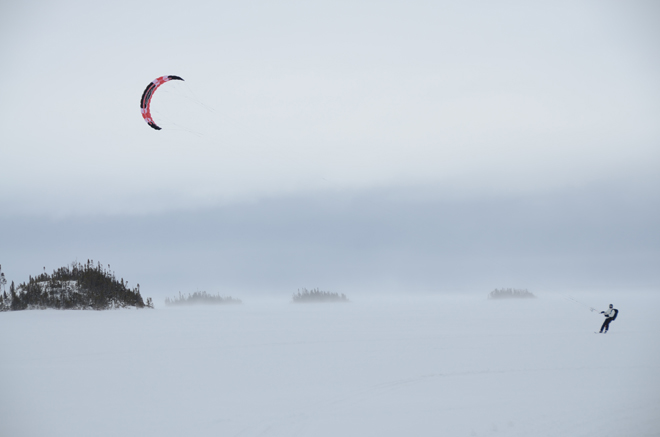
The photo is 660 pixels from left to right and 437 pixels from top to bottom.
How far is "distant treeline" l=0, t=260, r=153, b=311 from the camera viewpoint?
30.7m

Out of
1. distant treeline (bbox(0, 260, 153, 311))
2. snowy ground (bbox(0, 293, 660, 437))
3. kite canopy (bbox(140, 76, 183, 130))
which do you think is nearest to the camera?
snowy ground (bbox(0, 293, 660, 437))

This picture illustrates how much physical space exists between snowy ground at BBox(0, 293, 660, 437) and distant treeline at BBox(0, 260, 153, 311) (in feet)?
45.8

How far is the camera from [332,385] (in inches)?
404

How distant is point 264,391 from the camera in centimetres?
980

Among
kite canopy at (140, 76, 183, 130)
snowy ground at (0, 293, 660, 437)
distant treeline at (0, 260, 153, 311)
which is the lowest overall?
snowy ground at (0, 293, 660, 437)

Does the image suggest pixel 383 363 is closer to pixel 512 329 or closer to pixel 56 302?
Answer: pixel 512 329

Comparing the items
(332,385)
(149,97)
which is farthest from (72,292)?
(332,385)

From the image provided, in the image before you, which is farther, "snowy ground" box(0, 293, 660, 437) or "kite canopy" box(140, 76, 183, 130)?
"kite canopy" box(140, 76, 183, 130)

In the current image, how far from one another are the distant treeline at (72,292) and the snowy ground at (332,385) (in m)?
14.0

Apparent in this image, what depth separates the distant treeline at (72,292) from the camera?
101 feet

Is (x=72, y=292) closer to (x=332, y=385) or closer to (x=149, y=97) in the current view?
(x=149, y=97)

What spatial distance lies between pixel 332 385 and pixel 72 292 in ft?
88.9

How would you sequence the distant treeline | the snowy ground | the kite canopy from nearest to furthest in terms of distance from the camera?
the snowy ground
the kite canopy
the distant treeline

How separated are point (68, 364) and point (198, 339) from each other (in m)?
5.75
